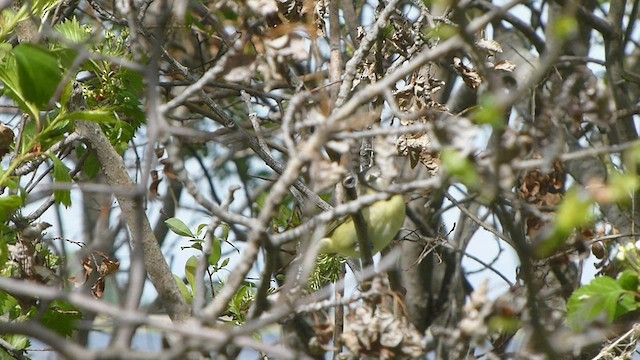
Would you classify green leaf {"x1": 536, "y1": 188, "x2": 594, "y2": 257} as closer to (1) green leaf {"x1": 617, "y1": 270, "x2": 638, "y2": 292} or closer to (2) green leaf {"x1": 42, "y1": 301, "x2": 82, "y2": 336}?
(1) green leaf {"x1": 617, "y1": 270, "x2": 638, "y2": 292}

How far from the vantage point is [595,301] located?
7.18 ft

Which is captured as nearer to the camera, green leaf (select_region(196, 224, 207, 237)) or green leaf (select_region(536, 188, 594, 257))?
green leaf (select_region(536, 188, 594, 257))

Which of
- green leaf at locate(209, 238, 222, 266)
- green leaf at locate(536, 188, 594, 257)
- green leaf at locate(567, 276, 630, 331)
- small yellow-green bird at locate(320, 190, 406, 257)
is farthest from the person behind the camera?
green leaf at locate(209, 238, 222, 266)

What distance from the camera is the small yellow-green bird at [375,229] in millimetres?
2465

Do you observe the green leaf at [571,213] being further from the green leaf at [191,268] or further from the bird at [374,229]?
the green leaf at [191,268]

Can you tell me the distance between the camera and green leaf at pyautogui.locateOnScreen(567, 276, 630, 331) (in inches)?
84.7

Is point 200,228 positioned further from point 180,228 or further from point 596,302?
point 596,302

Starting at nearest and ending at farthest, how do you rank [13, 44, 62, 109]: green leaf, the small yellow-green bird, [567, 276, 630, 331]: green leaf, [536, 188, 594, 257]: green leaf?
[536, 188, 594, 257]: green leaf, [13, 44, 62, 109]: green leaf, [567, 276, 630, 331]: green leaf, the small yellow-green bird

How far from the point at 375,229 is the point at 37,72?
3.72 feet

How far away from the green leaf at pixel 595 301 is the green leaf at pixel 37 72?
1.40 metres

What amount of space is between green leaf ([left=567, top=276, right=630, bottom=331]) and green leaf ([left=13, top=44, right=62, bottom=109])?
140cm

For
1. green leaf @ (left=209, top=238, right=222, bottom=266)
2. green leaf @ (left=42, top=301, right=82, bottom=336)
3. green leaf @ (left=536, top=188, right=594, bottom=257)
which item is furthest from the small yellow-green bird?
green leaf @ (left=536, top=188, right=594, bottom=257)

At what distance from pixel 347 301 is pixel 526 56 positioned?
289 cm

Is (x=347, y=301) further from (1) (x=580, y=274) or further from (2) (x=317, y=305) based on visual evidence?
(1) (x=580, y=274)
